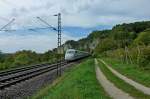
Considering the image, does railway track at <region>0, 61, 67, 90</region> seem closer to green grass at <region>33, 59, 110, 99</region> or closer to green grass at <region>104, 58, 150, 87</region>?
green grass at <region>33, 59, 110, 99</region>

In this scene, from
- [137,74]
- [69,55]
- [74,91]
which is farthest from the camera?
[69,55]

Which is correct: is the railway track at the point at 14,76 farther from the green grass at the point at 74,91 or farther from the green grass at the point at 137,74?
the green grass at the point at 137,74

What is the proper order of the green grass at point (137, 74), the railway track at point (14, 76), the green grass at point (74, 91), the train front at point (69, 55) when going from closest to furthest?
1. the green grass at point (74, 91)
2. the railway track at point (14, 76)
3. the green grass at point (137, 74)
4. the train front at point (69, 55)

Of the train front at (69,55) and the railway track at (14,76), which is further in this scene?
the train front at (69,55)

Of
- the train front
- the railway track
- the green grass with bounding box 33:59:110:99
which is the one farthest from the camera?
the train front

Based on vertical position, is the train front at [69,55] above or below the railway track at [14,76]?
above

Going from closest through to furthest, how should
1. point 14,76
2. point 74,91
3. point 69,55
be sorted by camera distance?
point 74,91, point 14,76, point 69,55

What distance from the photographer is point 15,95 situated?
Answer: 77.3 feet

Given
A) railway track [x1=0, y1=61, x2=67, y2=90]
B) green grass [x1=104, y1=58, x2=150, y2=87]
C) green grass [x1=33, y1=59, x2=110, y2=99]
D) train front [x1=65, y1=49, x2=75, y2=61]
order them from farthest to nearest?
1. train front [x1=65, y1=49, x2=75, y2=61]
2. green grass [x1=104, y1=58, x2=150, y2=87]
3. railway track [x1=0, y1=61, x2=67, y2=90]
4. green grass [x1=33, y1=59, x2=110, y2=99]

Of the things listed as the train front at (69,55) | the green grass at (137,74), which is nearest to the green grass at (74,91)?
the green grass at (137,74)

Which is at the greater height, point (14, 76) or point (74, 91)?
point (14, 76)

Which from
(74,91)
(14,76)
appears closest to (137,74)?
(14,76)

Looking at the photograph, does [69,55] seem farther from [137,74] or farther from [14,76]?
[137,74]

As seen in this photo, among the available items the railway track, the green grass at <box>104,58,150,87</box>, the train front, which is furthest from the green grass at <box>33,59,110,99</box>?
the train front
